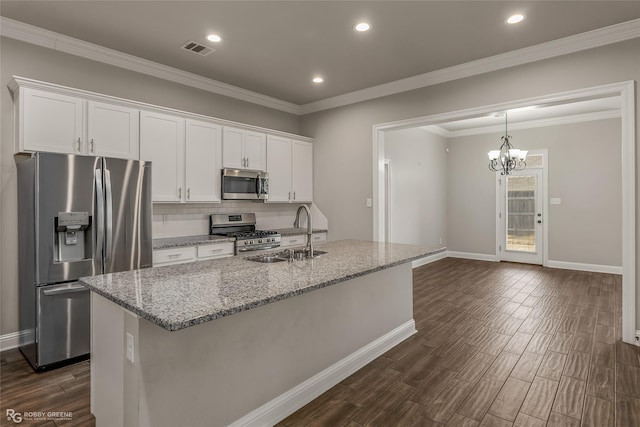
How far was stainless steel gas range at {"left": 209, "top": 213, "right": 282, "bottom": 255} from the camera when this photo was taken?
4.26 metres

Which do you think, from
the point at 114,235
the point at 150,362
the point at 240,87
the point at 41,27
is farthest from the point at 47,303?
the point at 240,87

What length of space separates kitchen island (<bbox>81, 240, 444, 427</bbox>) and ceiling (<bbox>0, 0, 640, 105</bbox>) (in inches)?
79.3

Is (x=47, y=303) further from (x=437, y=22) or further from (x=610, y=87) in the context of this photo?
(x=610, y=87)

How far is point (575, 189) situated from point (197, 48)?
6.84 meters

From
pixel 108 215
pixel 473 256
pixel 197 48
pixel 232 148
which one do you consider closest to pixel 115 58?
pixel 197 48

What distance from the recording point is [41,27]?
10.2 ft

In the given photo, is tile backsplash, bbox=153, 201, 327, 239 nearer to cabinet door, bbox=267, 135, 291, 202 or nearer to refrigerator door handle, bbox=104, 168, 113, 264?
cabinet door, bbox=267, 135, 291, 202

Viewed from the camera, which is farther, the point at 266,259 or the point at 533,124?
the point at 533,124

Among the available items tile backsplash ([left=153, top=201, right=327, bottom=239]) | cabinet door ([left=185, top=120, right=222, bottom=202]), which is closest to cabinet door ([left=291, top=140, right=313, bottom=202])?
tile backsplash ([left=153, top=201, right=327, bottom=239])

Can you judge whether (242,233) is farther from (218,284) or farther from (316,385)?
(218,284)

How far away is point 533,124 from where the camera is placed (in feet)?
22.6

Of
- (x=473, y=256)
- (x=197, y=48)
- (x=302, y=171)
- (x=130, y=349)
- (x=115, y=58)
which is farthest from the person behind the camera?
(x=473, y=256)

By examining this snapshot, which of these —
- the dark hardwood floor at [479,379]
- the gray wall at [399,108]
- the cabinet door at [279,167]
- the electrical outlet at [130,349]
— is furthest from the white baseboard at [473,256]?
the electrical outlet at [130,349]

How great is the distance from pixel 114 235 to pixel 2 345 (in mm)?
1348
